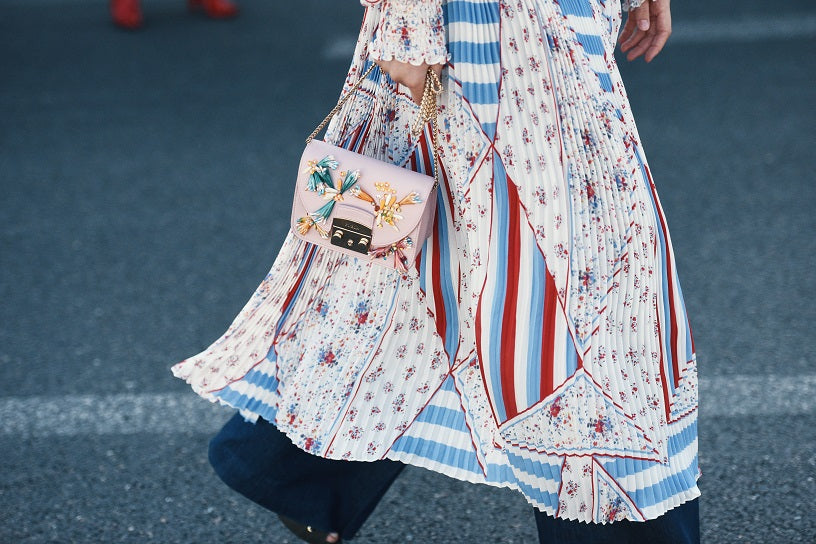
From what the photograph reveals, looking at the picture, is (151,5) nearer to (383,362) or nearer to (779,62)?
(779,62)

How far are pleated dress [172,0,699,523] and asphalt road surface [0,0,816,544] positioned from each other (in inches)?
20.2

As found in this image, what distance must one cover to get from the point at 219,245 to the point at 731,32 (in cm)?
294

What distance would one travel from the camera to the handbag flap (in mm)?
1308

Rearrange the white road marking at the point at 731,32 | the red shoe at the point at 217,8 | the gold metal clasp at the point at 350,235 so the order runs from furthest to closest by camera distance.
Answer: the red shoe at the point at 217,8 → the white road marking at the point at 731,32 → the gold metal clasp at the point at 350,235

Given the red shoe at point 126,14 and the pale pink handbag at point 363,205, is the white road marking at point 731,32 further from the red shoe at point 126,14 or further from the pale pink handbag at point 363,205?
the pale pink handbag at point 363,205

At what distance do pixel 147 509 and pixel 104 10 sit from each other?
4.40 metres

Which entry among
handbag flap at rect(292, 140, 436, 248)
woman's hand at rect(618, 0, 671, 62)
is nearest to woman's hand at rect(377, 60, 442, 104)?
handbag flap at rect(292, 140, 436, 248)

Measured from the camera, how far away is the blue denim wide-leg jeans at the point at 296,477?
1609 mm

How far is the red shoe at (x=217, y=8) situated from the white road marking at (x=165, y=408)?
11.6 feet

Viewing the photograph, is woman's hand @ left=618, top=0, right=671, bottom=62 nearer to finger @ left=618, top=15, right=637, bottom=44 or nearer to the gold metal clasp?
finger @ left=618, top=15, right=637, bottom=44

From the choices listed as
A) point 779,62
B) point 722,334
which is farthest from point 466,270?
point 779,62

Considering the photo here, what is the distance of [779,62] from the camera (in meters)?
4.38

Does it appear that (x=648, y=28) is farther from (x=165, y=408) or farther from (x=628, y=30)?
(x=165, y=408)

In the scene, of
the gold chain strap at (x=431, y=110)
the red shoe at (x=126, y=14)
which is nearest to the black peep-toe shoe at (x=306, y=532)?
the gold chain strap at (x=431, y=110)
